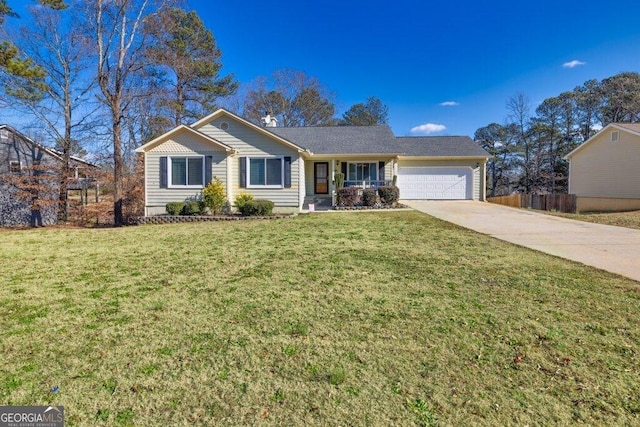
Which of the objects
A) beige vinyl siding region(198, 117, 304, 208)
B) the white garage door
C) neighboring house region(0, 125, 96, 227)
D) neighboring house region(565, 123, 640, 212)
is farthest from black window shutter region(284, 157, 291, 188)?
neighboring house region(565, 123, 640, 212)

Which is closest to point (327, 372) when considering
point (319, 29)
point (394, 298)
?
point (394, 298)

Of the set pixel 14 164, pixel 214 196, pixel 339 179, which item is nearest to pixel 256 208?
pixel 214 196

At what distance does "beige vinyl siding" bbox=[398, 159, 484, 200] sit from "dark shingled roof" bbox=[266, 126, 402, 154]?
6.20ft

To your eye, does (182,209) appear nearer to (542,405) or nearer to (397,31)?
(542,405)

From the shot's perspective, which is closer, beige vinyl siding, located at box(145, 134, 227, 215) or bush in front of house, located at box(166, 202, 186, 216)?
bush in front of house, located at box(166, 202, 186, 216)

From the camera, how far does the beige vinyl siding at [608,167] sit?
700 inches

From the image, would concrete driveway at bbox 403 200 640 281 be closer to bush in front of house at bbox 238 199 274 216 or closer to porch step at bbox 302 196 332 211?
bush in front of house at bbox 238 199 274 216

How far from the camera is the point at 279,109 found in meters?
33.6

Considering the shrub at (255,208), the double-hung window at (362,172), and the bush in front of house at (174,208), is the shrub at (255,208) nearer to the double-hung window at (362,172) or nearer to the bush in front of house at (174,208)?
the bush in front of house at (174,208)

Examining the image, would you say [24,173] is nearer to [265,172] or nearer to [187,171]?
[187,171]

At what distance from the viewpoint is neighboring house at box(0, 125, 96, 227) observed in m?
16.1

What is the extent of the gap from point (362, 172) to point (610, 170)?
46.3 ft

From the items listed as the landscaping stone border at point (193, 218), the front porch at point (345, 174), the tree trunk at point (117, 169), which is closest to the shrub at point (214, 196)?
the landscaping stone border at point (193, 218)

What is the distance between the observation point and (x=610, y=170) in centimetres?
1916
